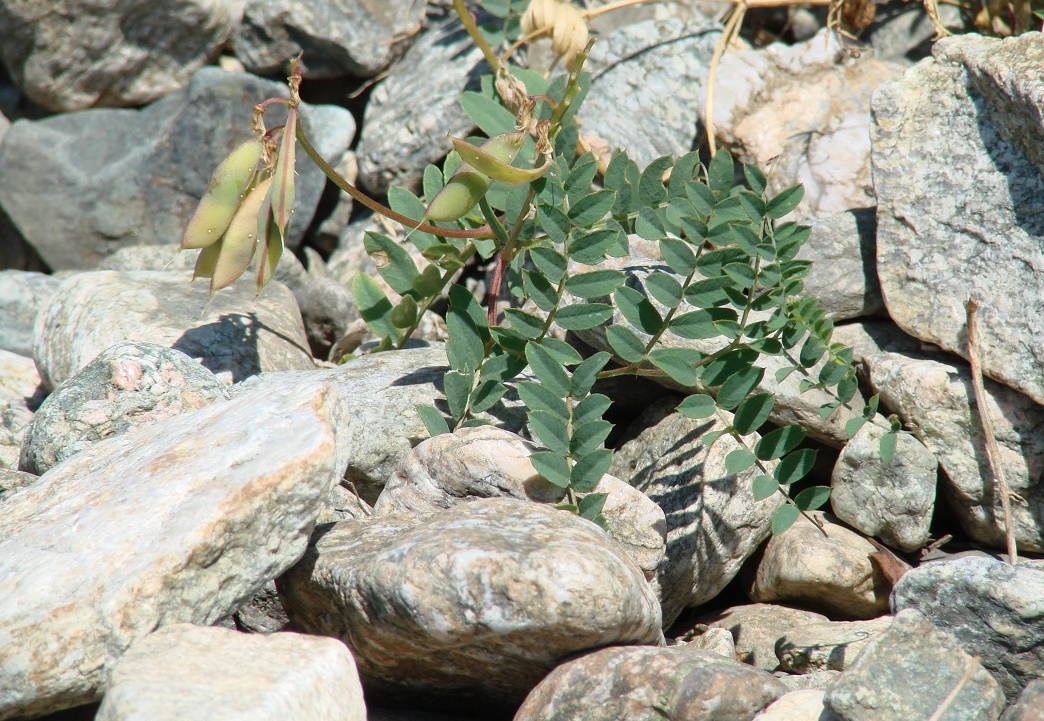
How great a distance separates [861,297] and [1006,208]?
1.46 feet

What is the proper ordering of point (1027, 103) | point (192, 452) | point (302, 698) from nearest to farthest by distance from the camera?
point (302, 698) < point (192, 452) < point (1027, 103)

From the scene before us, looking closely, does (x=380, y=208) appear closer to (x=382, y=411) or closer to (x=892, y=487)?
(x=382, y=411)

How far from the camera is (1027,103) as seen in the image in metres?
2.54

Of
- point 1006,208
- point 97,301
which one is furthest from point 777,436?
point 97,301

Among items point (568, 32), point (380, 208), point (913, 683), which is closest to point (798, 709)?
point (913, 683)

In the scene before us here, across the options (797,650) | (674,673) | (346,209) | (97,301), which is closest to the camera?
(674,673)

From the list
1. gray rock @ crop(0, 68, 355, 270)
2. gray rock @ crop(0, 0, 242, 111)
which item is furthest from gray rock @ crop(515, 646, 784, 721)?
gray rock @ crop(0, 0, 242, 111)

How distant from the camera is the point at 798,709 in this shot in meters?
1.78

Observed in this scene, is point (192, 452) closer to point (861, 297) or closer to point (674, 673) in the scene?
point (674, 673)

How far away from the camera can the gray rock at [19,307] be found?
11.7 ft

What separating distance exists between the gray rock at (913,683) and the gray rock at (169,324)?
1903mm

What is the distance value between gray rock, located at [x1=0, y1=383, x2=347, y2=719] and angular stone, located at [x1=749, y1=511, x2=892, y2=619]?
1.16 meters

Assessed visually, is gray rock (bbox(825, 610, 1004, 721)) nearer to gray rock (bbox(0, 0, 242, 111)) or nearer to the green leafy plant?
the green leafy plant

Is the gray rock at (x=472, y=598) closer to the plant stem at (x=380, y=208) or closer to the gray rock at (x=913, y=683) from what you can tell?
the gray rock at (x=913, y=683)
